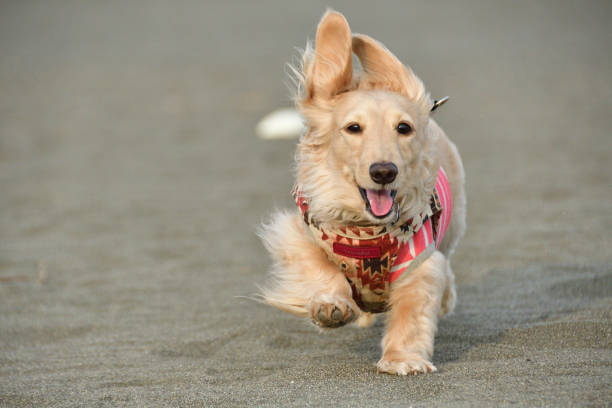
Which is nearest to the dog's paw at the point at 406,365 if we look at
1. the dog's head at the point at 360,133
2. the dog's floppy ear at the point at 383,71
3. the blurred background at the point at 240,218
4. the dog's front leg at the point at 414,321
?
the dog's front leg at the point at 414,321

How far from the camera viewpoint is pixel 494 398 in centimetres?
333

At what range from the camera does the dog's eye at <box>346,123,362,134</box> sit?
4.01 meters

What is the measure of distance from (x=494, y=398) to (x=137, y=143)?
10.7 metres

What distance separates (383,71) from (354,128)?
491 mm

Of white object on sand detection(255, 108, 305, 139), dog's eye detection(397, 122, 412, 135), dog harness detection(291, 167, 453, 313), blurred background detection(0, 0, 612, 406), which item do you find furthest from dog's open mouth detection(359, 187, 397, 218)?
white object on sand detection(255, 108, 305, 139)

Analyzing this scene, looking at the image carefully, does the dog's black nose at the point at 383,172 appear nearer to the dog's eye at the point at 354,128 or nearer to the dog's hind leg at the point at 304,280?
the dog's eye at the point at 354,128

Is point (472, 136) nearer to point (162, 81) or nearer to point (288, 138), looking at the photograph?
point (288, 138)

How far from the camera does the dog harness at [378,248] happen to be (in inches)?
159

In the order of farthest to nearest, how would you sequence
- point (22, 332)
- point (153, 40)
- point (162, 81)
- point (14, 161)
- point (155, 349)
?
point (153, 40), point (162, 81), point (14, 161), point (22, 332), point (155, 349)

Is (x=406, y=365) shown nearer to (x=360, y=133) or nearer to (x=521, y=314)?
(x=360, y=133)

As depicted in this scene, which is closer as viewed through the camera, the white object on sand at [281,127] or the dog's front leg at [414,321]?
the dog's front leg at [414,321]

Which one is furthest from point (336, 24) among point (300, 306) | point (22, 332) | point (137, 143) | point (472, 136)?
point (137, 143)

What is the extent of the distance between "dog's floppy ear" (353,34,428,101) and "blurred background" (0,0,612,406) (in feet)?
4.43

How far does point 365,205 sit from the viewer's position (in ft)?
12.9
